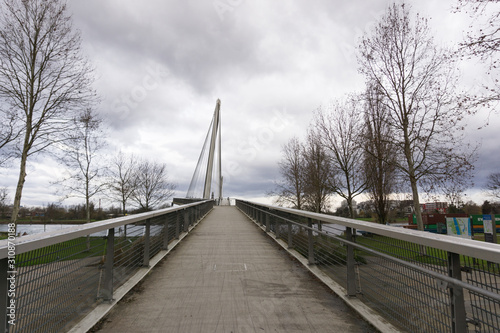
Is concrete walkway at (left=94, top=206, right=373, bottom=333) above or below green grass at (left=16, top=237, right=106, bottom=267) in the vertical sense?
below

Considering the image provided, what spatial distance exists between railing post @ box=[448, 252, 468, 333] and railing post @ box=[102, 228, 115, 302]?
11.3 feet

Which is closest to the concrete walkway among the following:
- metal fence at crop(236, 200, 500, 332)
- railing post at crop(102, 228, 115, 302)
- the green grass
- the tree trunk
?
railing post at crop(102, 228, 115, 302)

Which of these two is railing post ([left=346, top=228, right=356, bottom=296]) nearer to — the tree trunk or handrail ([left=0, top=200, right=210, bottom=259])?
handrail ([left=0, top=200, right=210, bottom=259])

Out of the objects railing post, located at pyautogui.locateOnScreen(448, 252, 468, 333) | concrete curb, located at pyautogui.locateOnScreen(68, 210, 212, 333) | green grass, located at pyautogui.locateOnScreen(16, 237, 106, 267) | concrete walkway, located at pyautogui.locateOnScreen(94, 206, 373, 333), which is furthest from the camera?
concrete walkway, located at pyautogui.locateOnScreen(94, 206, 373, 333)

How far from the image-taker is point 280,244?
7.83 metres

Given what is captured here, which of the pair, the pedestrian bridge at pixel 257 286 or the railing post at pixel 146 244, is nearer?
the pedestrian bridge at pixel 257 286

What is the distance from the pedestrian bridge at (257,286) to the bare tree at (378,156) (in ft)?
37.1

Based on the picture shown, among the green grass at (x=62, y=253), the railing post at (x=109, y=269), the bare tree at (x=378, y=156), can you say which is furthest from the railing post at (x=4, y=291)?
the bare tree at (x=378, y=156)

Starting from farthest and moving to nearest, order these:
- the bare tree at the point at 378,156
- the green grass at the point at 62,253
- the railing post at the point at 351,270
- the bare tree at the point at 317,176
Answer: the bare tree at the point at 317,176
the bare tree at the point at 378,156
the railing post at the point at 351,270
the green grass at the point at 62,253

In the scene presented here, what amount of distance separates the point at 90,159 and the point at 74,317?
Answer: 17.9 meters

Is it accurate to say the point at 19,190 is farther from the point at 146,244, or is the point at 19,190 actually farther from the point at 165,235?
the point at 146,244

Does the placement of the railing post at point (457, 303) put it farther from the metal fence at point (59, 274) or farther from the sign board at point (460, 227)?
the sign board at point (460, 227)

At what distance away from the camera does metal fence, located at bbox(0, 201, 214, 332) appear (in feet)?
6.77

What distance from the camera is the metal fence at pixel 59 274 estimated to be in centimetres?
206
